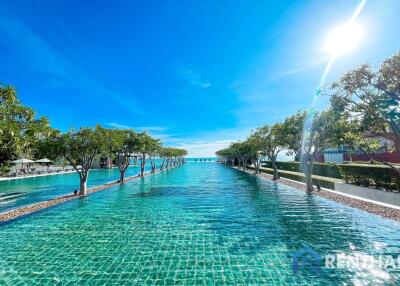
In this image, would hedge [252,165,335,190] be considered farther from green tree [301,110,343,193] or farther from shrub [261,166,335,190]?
green tree [301,110,343,193]

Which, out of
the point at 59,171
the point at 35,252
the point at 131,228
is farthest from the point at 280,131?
the point at 59,171

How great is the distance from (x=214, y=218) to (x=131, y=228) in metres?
4.00

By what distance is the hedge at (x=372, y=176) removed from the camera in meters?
14.8

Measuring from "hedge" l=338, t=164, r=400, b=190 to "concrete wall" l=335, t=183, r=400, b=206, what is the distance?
0.70 metres

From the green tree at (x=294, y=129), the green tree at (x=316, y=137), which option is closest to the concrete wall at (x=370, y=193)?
the green tree at (x=316, y=137)

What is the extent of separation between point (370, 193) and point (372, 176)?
56.1 inches

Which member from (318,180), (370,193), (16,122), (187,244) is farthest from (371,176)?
(16,122)

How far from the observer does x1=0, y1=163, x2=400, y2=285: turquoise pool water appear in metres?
6.20

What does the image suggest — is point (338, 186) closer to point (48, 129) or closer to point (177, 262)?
point (177, 262)

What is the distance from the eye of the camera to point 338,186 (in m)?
19.7

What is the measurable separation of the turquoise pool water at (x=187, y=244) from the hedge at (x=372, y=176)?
3.75 meters

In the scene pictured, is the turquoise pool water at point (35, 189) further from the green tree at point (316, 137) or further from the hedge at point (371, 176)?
the hedge at point (371, 176)

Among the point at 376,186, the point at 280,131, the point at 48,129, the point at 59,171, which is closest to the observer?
the point at 48,129

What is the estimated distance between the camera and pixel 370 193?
51.9 ft
